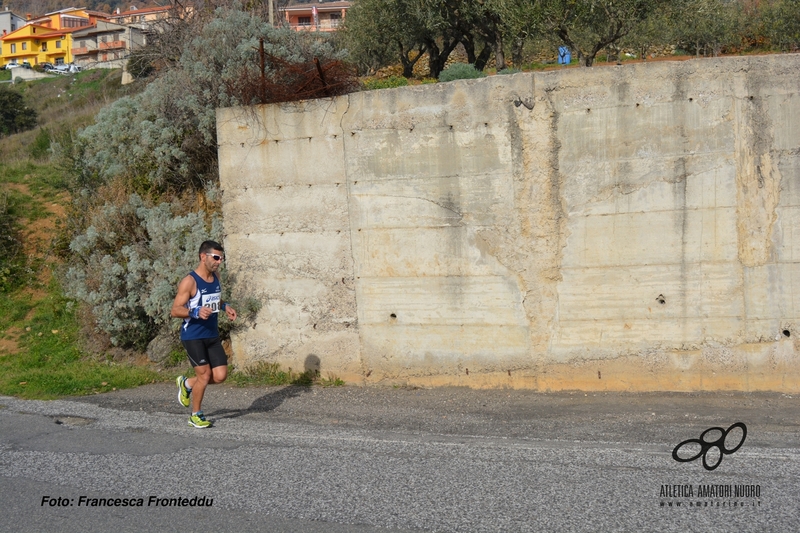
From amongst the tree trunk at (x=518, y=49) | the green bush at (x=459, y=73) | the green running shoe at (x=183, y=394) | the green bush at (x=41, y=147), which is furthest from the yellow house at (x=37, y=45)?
the green running shoe at (x=183, y=394)

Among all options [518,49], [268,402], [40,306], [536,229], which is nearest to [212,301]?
[268,402]

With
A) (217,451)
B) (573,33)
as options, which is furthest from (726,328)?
(573,33)

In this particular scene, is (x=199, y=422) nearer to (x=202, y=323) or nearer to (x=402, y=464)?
(x=202, y=323)

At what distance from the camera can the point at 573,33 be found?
14.7 meters

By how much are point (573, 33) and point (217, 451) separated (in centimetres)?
1197

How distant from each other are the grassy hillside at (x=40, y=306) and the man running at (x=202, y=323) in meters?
2.65

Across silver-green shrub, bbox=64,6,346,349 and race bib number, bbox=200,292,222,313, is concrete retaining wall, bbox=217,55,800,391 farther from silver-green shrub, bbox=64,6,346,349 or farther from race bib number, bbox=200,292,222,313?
race bib number, bbox=200,292,222,313

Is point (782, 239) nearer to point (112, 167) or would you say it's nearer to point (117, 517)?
point (117, 517)

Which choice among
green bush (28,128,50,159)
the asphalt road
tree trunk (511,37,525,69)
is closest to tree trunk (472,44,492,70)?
tree trunk (511,37,525,69)

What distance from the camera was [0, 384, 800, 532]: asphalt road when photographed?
472 centimetres

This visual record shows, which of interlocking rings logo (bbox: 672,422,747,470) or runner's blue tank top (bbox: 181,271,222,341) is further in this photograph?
runner's blue tank top (bbox: 181,271,222,341)

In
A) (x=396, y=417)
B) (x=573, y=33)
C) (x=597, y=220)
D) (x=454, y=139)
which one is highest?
(x=573, y=33)

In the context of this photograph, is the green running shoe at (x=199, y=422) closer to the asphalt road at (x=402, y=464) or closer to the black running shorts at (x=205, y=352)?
the asphalt road at (x=402, y=464)

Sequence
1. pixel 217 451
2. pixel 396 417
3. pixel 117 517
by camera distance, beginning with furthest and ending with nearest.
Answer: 1. pixel 396 417
2. pixel 217 451
3. pixel 117 517
